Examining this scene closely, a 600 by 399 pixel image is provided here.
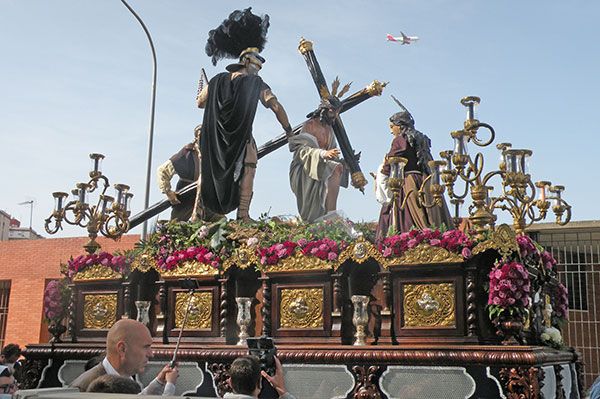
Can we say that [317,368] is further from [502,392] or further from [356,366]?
[502,392]

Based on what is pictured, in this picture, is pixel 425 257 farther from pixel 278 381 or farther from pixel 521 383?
pixel 278 381

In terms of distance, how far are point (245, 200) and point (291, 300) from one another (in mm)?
2482

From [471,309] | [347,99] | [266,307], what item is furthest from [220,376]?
[347,99]

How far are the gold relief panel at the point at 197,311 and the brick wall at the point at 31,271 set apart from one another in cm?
1188

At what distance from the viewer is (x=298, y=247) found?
9445 millimetres

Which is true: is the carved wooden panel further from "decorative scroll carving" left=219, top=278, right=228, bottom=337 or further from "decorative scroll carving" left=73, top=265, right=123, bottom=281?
"decorative scroll carving" left=73, top=265, right=123, bottom=281

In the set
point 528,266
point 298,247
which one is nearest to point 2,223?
point 298,247

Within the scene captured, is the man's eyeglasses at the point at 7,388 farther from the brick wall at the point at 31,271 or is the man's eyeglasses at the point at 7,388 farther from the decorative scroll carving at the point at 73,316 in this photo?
the brick wall at the point at 31,271

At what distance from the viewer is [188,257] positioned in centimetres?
1020

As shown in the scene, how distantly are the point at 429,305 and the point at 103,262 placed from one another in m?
5.28

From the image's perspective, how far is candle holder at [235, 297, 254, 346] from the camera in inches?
376

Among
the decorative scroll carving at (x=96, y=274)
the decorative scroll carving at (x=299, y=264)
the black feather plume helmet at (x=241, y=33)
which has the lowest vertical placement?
the decorative scroll carving at (x=96, y=274)

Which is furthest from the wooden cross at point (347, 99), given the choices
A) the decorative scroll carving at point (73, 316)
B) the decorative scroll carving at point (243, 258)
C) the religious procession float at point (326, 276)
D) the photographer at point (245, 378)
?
the photographer at point (245, 378)

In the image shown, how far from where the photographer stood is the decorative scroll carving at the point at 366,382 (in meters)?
8.19
